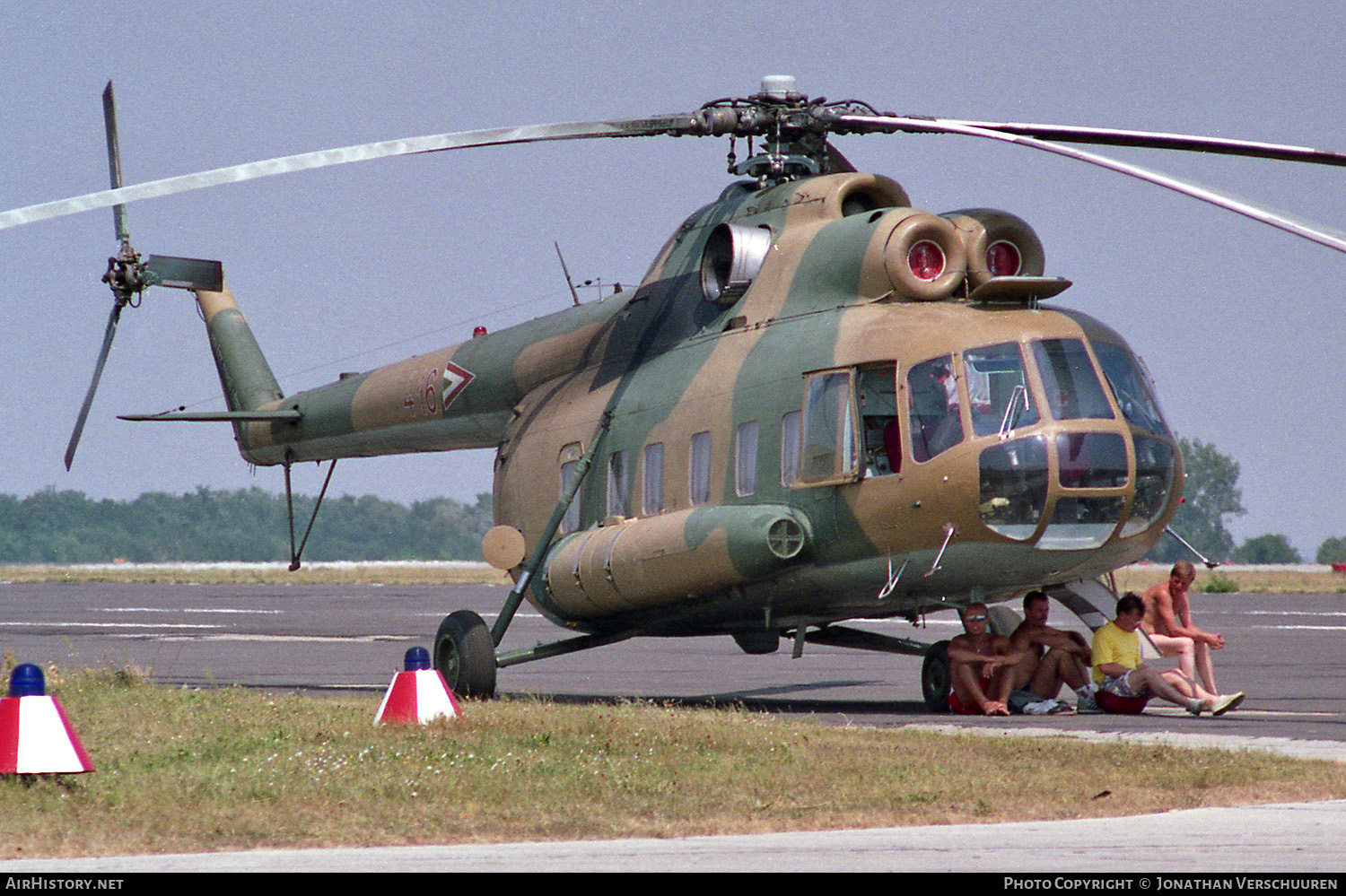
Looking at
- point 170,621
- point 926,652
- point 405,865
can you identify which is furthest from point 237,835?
point 170,621

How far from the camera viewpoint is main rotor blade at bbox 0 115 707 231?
11.4m

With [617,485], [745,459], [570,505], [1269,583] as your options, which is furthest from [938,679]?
[1269,583]

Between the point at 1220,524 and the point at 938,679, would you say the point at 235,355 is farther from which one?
the point at 1220,524

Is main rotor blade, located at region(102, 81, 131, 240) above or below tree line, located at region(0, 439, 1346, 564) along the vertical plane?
above

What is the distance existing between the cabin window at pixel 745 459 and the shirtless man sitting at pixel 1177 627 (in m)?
3.45

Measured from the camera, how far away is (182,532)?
7023 inches

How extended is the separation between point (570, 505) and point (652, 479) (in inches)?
48.8

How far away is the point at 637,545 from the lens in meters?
14.6

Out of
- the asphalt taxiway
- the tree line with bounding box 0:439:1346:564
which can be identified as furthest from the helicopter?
the tree line with bounding box 0:439:1346:564

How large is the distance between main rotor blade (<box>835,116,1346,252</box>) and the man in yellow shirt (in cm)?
377

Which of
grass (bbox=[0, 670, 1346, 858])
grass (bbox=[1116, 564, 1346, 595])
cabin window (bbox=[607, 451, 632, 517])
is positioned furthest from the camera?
grass (bbox=[1116, 564, 1346, 595])

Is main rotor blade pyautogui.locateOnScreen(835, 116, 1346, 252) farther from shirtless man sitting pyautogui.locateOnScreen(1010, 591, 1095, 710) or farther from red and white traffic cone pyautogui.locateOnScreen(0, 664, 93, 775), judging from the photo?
red and white traffic cone pyautogui.locateOnScreen(0, 664, 93, 775)

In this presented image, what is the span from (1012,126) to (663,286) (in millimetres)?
4320

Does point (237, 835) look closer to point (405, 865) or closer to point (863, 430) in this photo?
point (405, 865)
